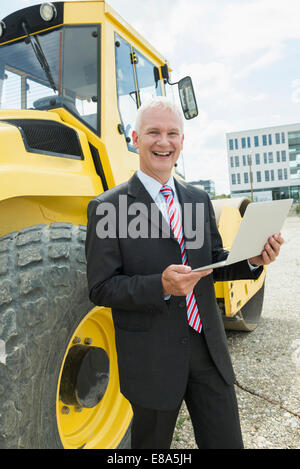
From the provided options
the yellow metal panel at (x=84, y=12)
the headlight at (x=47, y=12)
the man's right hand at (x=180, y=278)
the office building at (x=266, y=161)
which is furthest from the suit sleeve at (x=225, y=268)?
the office building at (x=266, y=161)

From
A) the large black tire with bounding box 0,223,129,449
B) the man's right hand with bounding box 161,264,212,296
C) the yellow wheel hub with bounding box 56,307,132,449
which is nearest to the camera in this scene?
the man's right hand with bounding box 161,264,212,296

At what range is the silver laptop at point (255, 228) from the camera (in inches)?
53.8

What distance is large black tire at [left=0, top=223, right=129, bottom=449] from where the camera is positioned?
1.49 metres

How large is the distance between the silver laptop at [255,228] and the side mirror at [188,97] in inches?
69.2

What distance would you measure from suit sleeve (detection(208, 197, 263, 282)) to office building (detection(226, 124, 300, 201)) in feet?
189

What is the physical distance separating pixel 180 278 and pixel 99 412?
1373mm

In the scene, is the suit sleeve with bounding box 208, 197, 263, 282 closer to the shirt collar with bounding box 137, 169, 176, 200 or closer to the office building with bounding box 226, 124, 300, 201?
the shirt collar with bounding box 137, 169, 176, 200

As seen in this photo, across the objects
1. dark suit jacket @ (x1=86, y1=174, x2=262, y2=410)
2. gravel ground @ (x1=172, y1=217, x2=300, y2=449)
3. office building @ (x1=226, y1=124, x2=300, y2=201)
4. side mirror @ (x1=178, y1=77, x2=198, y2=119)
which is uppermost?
office building @ (x1=226, y1=124, x2=300, y2=201)

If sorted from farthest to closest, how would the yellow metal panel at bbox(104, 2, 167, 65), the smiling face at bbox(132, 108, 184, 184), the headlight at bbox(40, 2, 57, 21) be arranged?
the yellow metal panel at bbox(104, 2, 167, 65) → the headlight at bbox(40, 2, 57, 21) → the smiling face at bbox(132, 108, 184, 184)

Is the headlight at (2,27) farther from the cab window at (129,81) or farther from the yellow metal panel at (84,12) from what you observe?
the cab window at (129,81)

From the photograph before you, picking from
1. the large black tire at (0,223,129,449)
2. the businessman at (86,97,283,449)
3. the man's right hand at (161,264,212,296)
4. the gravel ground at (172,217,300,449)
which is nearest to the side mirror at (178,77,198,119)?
the businessman at (86,97,283,449)

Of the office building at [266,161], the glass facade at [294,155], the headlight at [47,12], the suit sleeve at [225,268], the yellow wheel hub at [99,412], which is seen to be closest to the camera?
the suit sleeve at [225,268]
